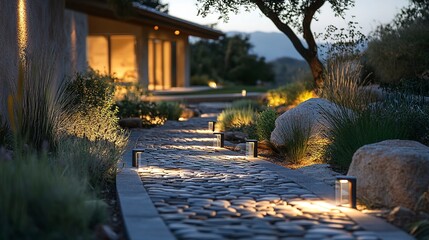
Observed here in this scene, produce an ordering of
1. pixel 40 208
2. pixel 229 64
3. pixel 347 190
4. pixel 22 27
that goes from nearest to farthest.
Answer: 1. pixel 40 208
2. pixel 347 190
3. pixel 22 27
4. pixel 229 64

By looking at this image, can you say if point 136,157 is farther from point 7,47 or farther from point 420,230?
point 420,230

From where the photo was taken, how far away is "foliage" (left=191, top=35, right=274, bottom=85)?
40.6 meters

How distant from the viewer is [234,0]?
15.7 meters

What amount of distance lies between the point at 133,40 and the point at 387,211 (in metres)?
22.9

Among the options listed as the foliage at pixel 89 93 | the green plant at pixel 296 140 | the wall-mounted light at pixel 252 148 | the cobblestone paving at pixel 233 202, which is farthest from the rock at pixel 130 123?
the wall-mounted light at pixel 252 148

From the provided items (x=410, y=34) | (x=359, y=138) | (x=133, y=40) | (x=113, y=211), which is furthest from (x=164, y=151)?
(x=133, y=40)

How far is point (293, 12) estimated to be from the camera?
1650 centimetres

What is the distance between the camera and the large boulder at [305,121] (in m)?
10.6


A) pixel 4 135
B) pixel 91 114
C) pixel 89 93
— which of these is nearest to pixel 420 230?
pixel 4 135

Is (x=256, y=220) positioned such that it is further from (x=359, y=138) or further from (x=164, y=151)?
(x=164, y=151)

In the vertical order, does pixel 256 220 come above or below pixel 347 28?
below

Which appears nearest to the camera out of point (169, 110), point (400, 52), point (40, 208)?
point (40, 208)

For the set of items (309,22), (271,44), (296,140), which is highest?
(271,44)

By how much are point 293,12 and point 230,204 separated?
10670 millimetres
